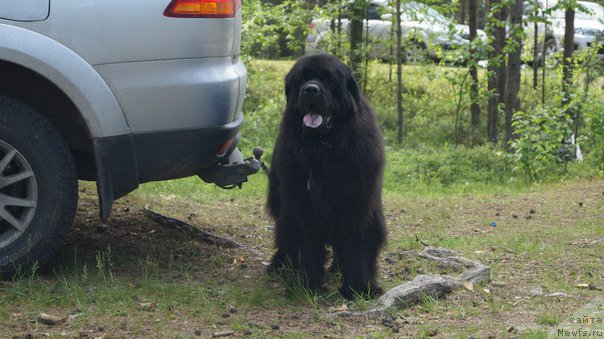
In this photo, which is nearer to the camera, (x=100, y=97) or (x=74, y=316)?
(x=74, y=316)

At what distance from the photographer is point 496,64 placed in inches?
464

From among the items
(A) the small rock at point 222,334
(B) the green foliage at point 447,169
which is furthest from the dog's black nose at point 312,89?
(B) the green foliage at point 447,169

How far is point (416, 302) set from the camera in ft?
15.5

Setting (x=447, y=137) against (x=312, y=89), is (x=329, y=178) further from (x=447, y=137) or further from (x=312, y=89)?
(x=447, y=137)

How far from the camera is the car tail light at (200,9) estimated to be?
4.72 meters

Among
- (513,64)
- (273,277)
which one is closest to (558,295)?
(273,277)

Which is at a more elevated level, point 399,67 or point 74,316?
point 399,67

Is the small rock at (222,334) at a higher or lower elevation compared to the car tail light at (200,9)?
lower

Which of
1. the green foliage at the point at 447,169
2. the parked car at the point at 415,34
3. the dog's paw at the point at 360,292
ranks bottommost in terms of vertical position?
the green foliage at the point at 447,169

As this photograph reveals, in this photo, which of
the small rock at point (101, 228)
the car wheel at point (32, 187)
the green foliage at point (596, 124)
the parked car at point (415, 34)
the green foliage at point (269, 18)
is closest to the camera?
the car wheel at point (32, 187)

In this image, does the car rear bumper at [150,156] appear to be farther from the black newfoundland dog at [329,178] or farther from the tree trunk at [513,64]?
the tree trunk at [513,64]

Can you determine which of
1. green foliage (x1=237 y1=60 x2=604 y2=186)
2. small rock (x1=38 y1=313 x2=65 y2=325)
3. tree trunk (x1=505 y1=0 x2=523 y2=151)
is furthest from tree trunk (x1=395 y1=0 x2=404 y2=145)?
small rock (x1=38 y1=313 x2=65 y2=325)

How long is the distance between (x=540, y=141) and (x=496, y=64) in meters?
1.76

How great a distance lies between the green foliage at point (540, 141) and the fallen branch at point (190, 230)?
5.28 metres
